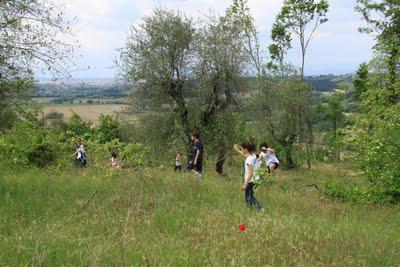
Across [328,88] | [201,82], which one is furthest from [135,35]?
[328,88]

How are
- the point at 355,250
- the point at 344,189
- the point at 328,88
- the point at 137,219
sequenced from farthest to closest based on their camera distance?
the point at 328,88, the point at 344,189, the point at 137,219, the point at 355,250

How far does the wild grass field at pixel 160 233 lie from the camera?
5430 millimetres

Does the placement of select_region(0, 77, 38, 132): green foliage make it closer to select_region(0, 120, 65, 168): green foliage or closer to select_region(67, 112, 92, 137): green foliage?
select_region(0, 120, 65, 168): green foliage

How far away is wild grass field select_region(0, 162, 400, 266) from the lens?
5430 millimetres

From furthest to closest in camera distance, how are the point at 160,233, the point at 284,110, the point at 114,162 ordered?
the point at 284,110, the point at 114,162, the point at 160,233

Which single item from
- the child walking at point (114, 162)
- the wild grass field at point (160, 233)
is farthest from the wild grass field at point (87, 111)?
the child walking at point (114, 162)

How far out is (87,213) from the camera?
25.3 ft

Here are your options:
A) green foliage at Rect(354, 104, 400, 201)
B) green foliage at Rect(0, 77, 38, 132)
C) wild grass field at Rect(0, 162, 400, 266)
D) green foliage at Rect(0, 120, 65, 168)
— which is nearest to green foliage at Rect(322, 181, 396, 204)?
green foliage at Rect(354, 104, 400, 201)

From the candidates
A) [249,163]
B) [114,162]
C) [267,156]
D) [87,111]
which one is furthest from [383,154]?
[87,111]

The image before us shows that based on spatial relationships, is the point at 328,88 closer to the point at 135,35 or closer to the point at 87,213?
the point at 135,35

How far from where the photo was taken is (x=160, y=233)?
6992 mm

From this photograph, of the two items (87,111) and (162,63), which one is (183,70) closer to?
(162,63)

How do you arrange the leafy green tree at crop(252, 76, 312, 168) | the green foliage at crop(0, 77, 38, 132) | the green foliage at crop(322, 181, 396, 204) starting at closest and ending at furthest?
the green foliage at crop(0, 77, 38, 132), the green foliage at crop(322, 181, 396, 204), the leafy green tree at crop(252, 76, 312, 168)

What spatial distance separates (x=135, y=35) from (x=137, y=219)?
54.4 ft
